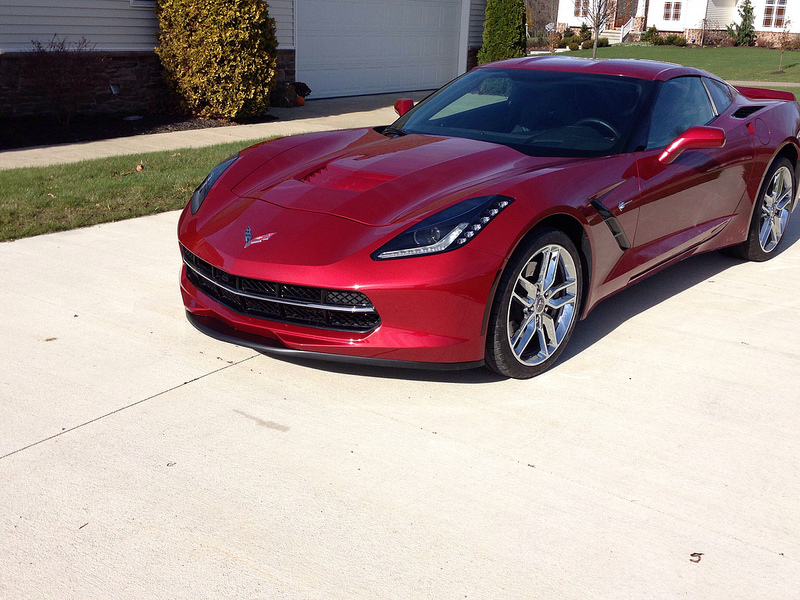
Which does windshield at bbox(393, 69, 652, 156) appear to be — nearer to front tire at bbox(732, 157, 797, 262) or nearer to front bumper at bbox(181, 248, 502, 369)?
front bumper at bbox(181, 248, 502, 369)

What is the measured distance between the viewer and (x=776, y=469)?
327 cm

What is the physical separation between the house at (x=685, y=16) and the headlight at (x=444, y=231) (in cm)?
4597

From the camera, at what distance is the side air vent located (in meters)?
5.63

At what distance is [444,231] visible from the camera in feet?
11.7

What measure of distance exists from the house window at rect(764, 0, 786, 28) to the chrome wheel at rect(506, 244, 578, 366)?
5032 cm

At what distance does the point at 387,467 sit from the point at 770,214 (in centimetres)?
411

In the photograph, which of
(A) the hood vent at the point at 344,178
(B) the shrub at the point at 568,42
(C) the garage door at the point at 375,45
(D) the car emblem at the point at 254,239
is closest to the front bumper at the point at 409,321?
(D) the car emblem at the point at 254,239

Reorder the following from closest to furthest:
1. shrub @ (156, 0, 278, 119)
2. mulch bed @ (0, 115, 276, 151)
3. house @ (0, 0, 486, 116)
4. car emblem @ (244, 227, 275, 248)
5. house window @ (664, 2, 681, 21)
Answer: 1. car emblem @ (244, 227, 275, 248)
2. mulch bed @ (0, 115, 276, 151)
3. house @ (0, 0, 486, 116)
4. shrub @ (156, 0, 278, 119)
5. house window @ (664, 2, 681, 21)

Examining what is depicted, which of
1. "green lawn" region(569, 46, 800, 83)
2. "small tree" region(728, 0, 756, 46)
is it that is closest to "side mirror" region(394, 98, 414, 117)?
"green lawn" region(569, 46, 800, 83)

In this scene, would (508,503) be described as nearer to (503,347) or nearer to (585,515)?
(585,515)

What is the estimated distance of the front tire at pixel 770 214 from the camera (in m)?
5.86

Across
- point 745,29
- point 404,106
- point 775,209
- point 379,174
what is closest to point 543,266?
point 379,174

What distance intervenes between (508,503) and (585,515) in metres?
0.27

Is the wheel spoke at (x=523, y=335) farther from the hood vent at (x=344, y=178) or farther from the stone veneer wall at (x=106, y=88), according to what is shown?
the stone veneer wall at (x=106, y=88)
